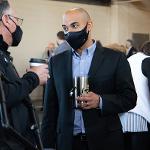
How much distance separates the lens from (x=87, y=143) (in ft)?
8.32

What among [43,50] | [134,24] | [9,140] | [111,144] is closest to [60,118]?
[111,144]

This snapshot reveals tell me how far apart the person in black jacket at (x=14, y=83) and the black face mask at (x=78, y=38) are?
578 millimetres

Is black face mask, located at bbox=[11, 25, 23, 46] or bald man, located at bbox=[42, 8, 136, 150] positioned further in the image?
bald man, located at bbox=[42, 8, 136, 150]

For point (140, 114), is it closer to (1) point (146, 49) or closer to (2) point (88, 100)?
(1) point (146, 49)

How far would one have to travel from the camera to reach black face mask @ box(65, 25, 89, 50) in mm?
2660

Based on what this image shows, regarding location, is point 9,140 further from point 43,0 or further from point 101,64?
point 43,0

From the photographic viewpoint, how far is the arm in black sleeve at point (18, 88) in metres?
1.81

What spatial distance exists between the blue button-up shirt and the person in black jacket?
2.01 feet

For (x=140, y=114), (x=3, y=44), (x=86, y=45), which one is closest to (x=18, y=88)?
(x=3, y=44)

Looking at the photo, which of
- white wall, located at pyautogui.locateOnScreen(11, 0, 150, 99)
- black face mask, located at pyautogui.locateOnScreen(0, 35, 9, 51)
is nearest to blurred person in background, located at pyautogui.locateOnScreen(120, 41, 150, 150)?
black face mask, located at pyautogui.locateOnScreen(0, 35, 9, 51)

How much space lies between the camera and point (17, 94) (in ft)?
6.05

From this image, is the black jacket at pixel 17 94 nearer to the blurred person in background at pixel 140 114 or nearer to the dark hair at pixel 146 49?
the blurred person in background at pixel 140 114

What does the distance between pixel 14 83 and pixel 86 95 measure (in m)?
0.69

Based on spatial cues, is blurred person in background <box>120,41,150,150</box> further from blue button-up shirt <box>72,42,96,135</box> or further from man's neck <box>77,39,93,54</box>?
man's neck <box>77,39,93,54</box>
